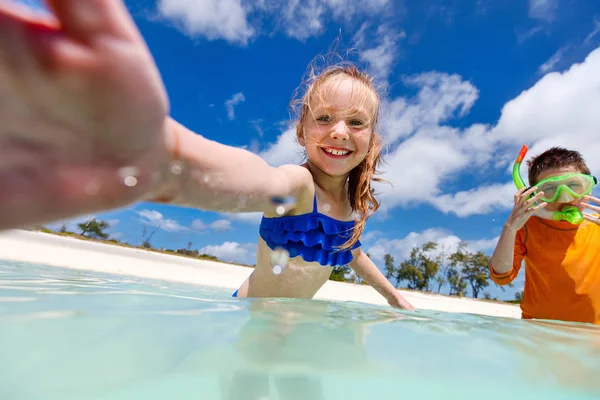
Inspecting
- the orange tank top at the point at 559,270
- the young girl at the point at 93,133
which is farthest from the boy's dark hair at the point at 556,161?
the young girl at the point at 93,133

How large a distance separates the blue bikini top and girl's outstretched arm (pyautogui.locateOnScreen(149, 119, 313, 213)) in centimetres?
122

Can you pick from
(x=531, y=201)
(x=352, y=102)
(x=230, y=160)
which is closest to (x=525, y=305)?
(x=531, y=201)

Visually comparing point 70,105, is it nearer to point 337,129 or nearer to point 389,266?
point 337,129

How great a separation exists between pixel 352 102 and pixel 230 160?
7.02 ft

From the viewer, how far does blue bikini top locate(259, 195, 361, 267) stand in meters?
2.74

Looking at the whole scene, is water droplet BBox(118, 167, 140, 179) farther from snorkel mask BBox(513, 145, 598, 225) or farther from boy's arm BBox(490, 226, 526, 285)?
snorkel mask BBox(513, 145, 598, 225)

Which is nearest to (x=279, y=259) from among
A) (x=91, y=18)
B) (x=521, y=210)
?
(x=521, y=210)

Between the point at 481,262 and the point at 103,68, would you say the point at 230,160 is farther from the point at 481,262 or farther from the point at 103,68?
the point at 481,262

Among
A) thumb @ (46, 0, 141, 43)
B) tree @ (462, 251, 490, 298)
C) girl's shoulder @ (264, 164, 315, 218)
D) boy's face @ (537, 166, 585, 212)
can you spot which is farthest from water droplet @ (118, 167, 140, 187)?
tree @ (462, 251, 490, 298)

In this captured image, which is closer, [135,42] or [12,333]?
[135,42]

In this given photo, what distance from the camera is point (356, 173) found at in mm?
3605

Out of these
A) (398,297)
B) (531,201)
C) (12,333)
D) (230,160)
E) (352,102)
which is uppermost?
(352,102)

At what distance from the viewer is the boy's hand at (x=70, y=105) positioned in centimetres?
57

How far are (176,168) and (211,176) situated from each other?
0.45ft
